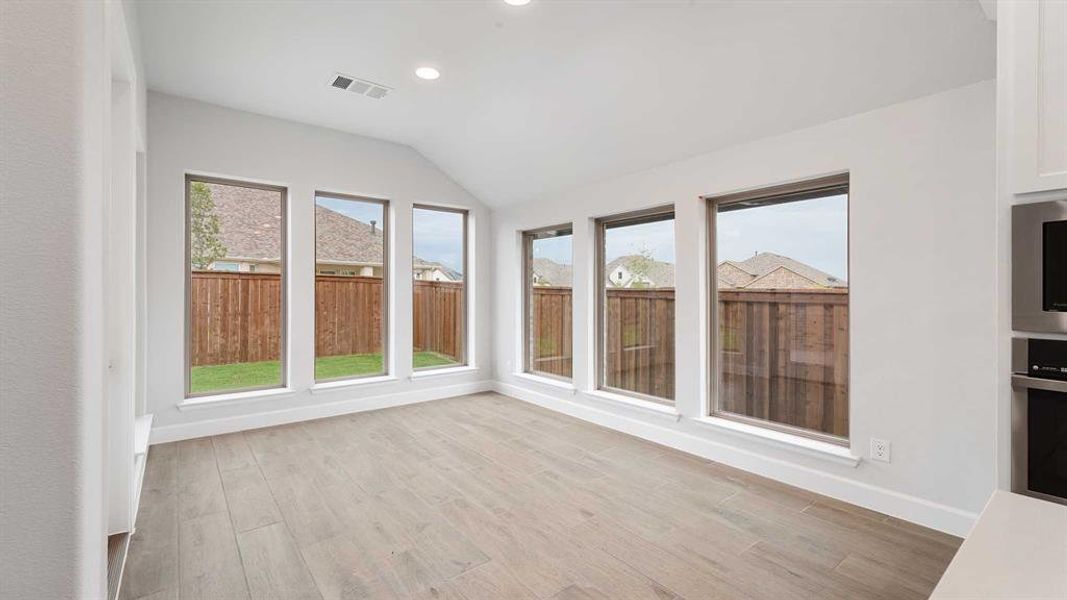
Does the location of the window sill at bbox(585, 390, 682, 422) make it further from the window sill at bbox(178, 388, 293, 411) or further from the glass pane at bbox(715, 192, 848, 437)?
the window sill at bbox(178, 388, 293, 411)

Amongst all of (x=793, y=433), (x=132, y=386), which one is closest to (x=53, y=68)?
(x=132, y=386)

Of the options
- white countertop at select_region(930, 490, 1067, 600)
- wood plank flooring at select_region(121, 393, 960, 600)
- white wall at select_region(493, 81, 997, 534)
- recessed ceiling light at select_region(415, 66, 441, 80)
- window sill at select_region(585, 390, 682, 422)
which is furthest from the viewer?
window sill at select_region(585, 390, 682, 422)

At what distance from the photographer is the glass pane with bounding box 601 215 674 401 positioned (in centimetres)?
400

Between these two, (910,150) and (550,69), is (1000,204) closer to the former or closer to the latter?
(910,150)

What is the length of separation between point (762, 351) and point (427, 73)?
3.09 metres

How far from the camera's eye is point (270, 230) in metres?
4.45

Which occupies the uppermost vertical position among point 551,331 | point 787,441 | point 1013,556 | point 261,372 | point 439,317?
point 439,317

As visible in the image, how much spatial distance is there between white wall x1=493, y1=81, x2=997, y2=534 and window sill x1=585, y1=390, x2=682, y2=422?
46 centimetres

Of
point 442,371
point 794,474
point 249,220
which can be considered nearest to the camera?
point 794,474

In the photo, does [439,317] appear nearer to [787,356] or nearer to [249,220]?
[249,220]

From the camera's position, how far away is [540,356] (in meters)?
5.34

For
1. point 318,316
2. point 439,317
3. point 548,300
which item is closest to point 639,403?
point 548,300

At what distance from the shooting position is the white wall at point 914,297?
2.33 metres

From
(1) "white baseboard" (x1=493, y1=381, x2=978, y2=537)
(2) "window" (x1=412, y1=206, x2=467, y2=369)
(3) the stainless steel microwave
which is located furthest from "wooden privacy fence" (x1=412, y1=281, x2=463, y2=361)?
(3) the stainless steel microwave
